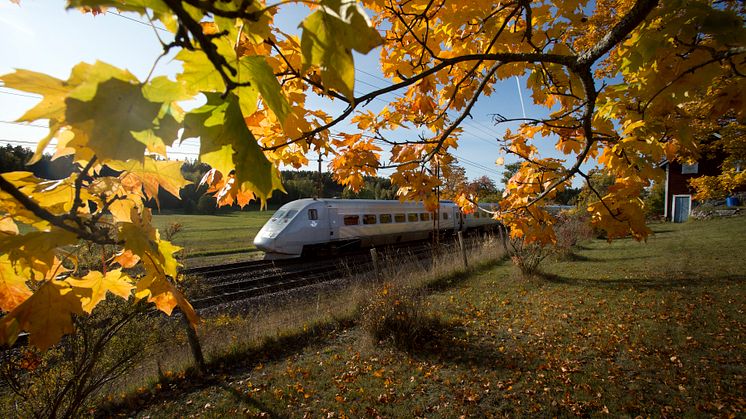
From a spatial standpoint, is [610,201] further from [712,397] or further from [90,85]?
[712,397]

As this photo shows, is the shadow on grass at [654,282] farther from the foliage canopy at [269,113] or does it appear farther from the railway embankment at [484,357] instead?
the foliage canopy at [269,113]

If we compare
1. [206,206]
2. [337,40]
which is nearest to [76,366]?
[337,40]

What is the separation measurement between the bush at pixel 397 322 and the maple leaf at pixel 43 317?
16.2ft

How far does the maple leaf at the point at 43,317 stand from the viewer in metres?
0.91

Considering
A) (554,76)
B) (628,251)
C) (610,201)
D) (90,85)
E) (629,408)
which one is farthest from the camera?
(628,251)

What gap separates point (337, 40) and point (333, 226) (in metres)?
14.7

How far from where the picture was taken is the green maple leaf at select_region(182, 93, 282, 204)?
0.75 metres

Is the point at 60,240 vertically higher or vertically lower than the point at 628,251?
higher

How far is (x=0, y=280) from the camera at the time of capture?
109 cm

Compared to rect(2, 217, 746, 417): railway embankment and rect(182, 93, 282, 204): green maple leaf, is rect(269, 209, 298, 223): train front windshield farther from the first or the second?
rect(182, 93, 282, 204): green maple leaf

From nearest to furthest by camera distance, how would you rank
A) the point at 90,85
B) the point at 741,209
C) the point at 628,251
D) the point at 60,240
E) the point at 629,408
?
the point at 90,85
the point at 60,240
the point at 629,408
the point at 628,251
the point at 741,209

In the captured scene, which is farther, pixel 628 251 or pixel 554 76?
pixel 628 251

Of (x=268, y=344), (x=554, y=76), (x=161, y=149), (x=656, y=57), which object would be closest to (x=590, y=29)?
(x=554, y=76)

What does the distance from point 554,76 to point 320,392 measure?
14.6 ft
